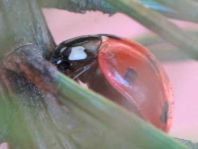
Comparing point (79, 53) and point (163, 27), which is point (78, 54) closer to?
point (79, 53)

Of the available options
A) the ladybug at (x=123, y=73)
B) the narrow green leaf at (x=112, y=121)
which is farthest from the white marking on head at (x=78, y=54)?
the narrow green leaf at (x=112, y=121)

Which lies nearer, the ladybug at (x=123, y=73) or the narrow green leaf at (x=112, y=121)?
the narrow green leaf at (x=112, y=121)

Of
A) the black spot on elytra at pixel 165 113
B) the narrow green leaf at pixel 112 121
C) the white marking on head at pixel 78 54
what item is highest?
the narrow green leaf at pixel 112 121

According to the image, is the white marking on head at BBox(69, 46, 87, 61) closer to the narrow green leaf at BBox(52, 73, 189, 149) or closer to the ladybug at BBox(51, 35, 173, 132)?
the ladybug at BBox(51, 35, 173, 132)

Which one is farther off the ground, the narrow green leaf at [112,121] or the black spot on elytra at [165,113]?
the narrow green leaf at [112,121]

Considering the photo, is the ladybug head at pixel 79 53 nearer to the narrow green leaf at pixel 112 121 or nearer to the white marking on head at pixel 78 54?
the white marking on head at pixel 78 54

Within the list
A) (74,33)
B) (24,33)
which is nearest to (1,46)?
(24,33)

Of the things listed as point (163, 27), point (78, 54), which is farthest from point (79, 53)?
point (163, 27)
